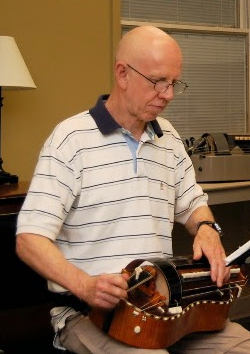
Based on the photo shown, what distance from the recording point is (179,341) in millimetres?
1828

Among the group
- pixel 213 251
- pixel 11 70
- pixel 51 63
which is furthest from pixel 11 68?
pixel 213 251

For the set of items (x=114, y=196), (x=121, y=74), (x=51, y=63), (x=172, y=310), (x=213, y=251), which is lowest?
(x=172, y=310)

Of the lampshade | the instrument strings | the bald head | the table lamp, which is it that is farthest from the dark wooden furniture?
the instrument strings

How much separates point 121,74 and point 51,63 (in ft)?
5.15

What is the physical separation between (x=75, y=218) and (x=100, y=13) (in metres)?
2.05

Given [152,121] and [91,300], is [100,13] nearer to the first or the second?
[152,121]

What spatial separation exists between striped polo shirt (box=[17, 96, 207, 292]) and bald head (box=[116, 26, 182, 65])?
179 millimetres

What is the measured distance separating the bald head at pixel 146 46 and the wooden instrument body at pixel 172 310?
600 millimetres

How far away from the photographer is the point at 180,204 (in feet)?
6.80

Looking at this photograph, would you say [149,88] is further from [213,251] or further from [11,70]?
[11,70]

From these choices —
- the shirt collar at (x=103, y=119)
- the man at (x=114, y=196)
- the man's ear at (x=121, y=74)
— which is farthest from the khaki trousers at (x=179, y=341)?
the man's ear at (x=121, y=74)

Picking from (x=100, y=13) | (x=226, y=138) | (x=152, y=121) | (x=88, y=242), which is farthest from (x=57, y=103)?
(x=88, y=242)

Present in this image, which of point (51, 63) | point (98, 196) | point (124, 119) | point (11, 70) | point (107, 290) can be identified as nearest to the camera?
point (107, 290)

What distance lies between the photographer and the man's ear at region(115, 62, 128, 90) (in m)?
1.89
